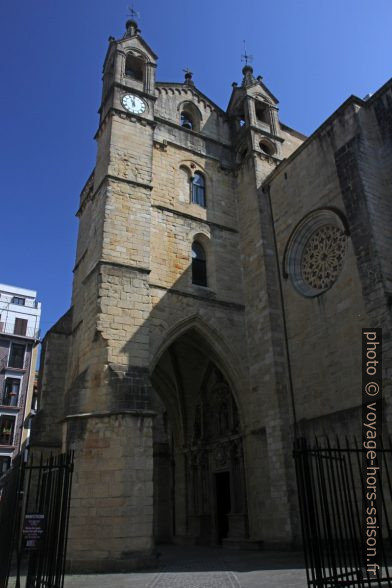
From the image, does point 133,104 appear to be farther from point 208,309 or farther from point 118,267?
point 208,309

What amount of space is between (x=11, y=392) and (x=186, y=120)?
809 inches

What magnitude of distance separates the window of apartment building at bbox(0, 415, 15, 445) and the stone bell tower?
52.7 feet

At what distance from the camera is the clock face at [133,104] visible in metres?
14.4

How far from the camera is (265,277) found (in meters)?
13.5

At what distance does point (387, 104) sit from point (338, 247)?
368 cm

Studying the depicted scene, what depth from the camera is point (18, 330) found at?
32594mm

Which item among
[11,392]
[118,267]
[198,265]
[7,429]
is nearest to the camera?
[118,267]

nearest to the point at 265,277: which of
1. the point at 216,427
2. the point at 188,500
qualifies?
the point at 216,427

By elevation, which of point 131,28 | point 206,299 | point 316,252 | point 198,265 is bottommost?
point 206,299

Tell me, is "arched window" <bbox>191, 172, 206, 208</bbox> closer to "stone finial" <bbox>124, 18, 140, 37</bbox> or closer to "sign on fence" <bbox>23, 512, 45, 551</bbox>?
"stone finial" <bbox>124, 18, 140, 37</bbox>

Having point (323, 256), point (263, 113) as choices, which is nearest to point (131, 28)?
point (263, 113)

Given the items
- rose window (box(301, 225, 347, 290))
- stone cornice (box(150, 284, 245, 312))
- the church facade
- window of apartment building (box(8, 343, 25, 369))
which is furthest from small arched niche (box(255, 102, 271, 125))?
window of apartment building (box(8, 343, 25, 369))

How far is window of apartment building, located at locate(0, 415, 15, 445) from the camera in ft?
89.7

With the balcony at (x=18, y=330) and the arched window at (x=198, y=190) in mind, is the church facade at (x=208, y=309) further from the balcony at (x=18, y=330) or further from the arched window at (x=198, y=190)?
the balcony at (x=18, y=330)
